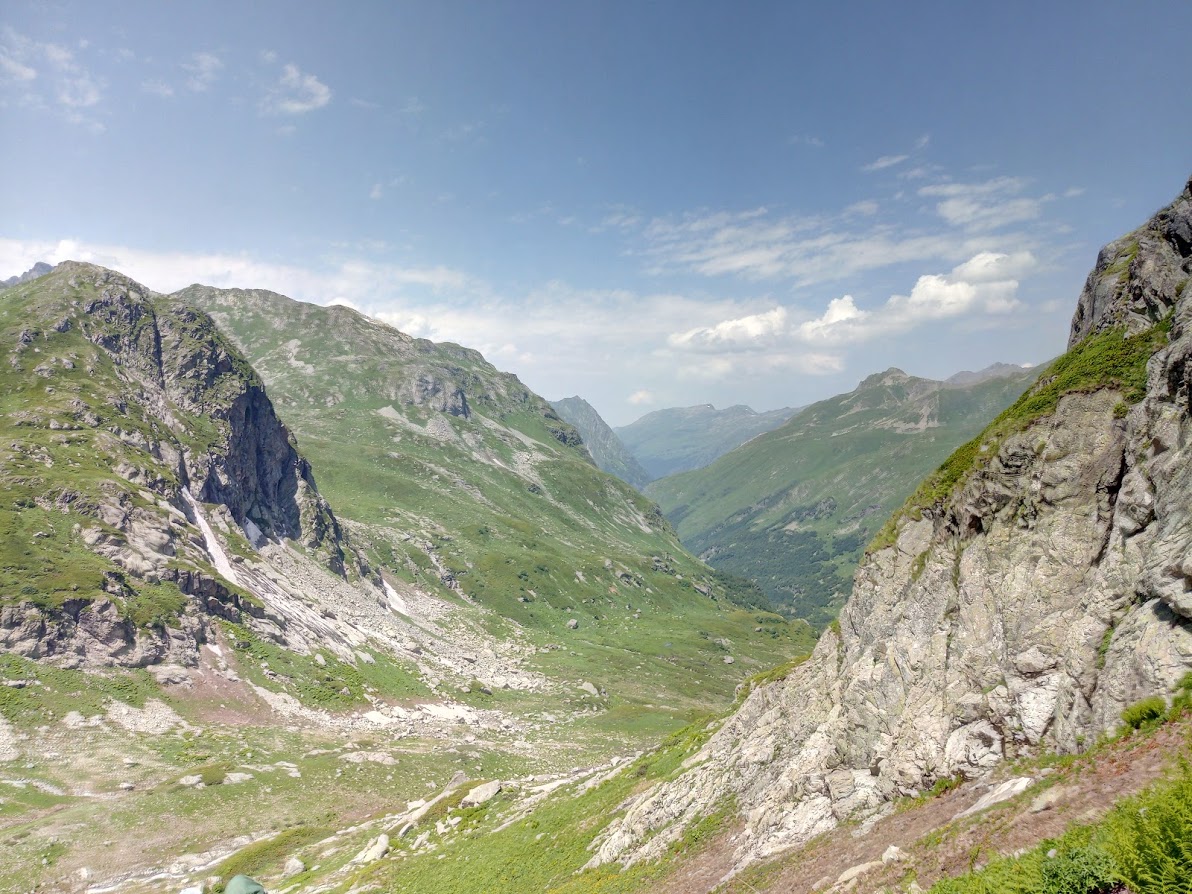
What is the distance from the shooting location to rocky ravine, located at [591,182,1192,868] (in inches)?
667

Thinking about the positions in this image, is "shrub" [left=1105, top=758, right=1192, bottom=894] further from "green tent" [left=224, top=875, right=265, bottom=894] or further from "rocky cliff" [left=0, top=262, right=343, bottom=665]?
"rocky cliff" [left=0, top=262, right=343, bottom=665]

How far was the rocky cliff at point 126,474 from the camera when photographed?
72.2m

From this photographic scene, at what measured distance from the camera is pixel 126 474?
98000mm

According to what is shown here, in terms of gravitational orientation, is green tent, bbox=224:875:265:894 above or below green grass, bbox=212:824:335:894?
above

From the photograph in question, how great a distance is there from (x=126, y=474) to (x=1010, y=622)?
395 ft

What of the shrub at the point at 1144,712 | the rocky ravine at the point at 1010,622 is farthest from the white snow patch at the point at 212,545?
the shrub at the point at 1144,712

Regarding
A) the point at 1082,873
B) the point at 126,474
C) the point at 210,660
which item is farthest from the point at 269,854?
the point at 126,474

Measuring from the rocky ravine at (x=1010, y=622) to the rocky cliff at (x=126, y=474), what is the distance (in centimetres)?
7266

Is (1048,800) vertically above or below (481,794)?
above

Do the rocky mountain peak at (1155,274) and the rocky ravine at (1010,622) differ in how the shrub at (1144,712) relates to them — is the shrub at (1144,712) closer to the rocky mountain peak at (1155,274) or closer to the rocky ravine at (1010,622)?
A: the rocky ravine at (1010,622)

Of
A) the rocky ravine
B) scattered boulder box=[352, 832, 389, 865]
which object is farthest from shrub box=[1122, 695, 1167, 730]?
scattered boulder box=[352, 832, 389, 865]

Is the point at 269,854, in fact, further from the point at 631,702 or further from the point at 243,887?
the point at 631,702

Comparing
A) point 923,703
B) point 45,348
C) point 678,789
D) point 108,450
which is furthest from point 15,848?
point 45,348

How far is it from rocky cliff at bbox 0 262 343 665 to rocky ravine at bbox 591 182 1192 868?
238 feet
